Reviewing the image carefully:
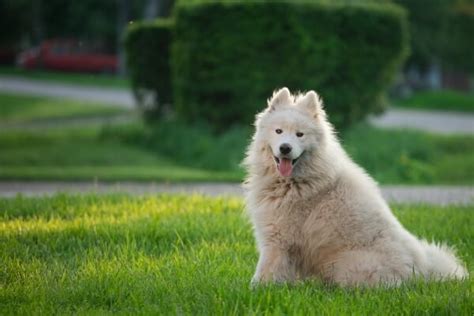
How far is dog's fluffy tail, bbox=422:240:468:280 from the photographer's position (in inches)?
277

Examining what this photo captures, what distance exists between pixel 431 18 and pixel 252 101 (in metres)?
21.0

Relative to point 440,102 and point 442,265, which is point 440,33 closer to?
point 440,102

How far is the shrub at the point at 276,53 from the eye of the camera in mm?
19031

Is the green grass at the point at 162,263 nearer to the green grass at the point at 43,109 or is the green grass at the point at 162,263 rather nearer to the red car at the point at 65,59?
the green grass at the point at 43,109

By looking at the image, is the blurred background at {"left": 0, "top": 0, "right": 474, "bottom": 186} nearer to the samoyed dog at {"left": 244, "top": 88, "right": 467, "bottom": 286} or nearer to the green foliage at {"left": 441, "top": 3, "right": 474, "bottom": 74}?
the samoyed dog at {"left": 244, "top": 88, "right": 467, "bottom": 286}

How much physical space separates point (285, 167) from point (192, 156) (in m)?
12.7

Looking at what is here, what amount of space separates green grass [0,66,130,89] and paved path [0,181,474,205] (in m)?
25.7

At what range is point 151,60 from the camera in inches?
864

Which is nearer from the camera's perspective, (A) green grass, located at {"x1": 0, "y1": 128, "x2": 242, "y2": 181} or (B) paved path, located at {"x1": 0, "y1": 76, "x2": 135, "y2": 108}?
(A) green grass, located at {"x1": 0, "y1": 128, "x2": 242, "y2": 181}

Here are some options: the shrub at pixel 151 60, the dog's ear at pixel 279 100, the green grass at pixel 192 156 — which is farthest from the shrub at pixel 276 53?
the dog's ear at pixel 279 100

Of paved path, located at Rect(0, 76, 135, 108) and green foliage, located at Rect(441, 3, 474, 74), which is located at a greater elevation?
green foliage, located at Rect(441, 3, 474, 74)

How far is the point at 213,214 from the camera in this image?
1035cm

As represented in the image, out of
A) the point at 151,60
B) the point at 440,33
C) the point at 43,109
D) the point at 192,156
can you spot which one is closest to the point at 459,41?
the point at 440,33

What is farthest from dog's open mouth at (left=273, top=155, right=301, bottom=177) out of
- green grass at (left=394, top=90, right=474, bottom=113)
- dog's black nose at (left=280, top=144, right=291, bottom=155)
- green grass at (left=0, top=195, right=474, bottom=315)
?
green grass at (left=394, top=90, right=474, bottom=113)
